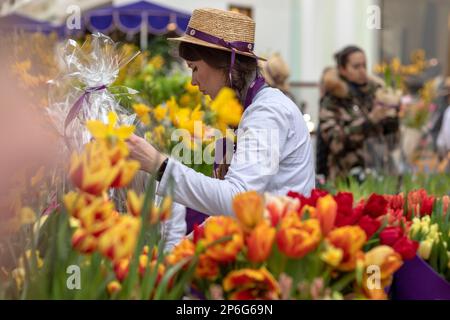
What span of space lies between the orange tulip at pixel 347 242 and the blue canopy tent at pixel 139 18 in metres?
9.89

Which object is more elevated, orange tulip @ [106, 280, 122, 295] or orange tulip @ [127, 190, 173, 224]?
orange tulip @ [127, 190, 173, 224]

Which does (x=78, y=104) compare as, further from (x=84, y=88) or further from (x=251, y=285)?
(x=251, y=285)

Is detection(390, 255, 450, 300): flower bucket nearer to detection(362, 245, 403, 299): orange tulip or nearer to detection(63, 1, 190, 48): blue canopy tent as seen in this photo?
detection(362, 245, 403, 299): orange tulip

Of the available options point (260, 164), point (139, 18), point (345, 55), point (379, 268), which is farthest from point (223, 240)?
point (139, 18)

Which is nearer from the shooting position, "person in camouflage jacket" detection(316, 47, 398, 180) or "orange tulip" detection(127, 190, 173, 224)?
"orange tulip" detection(127, 190, 173, 224)

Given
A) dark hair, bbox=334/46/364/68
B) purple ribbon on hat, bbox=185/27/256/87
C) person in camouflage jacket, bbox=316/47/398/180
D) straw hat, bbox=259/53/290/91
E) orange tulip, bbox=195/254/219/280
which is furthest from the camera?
straw hat, bbox=259/53/290/91

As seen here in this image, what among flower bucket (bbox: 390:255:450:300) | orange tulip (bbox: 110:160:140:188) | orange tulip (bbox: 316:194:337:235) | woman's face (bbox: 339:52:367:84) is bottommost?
flower bucket (bbox: 390:255:450:300)

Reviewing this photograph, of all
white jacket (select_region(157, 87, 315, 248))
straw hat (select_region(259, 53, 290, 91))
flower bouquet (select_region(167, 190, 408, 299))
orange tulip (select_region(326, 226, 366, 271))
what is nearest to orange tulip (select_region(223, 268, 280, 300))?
flower bouquet (select_region(167, 190, 408, 299))

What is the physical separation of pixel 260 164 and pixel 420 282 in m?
0.62

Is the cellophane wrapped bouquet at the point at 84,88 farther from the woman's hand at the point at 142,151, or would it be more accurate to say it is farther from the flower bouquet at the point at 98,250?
the flower bouquet at the point at 98,250

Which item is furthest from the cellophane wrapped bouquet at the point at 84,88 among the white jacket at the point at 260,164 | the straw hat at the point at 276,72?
the straw hat at the point at 276,72

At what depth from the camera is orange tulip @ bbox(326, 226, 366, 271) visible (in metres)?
1.58

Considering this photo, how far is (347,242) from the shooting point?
1581 millimetres

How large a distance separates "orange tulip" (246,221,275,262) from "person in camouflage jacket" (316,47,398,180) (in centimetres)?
469
